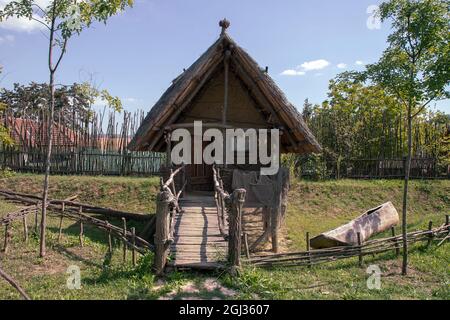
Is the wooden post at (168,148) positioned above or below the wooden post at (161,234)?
above

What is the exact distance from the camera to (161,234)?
18.1 feet

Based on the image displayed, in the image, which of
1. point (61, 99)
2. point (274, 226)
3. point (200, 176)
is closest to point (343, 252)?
point (274, 226)

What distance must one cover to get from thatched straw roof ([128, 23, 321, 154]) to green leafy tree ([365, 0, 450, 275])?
322 centimetres

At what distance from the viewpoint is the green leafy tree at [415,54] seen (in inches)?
266

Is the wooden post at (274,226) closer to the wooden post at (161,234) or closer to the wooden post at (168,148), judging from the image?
the wooden post at (168,148)

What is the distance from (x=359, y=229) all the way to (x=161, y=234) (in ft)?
21.9

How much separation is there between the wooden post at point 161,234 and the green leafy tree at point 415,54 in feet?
14.1

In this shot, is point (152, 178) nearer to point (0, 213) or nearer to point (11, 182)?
point (11, 182)

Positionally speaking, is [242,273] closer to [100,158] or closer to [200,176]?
[200,176]

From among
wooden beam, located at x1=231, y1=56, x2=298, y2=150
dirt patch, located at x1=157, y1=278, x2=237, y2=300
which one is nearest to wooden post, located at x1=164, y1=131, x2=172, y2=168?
wooden beam, located at x1=231, y1=56, x2=298, y2=150

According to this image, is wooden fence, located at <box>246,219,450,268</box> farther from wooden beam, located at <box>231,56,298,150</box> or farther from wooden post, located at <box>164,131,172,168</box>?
wooden post, located at <box>164,131,172,168</box>

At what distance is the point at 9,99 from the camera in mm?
31109

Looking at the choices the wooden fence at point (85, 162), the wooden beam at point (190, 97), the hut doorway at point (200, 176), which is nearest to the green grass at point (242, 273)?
the hut doorway at point (200, 176)

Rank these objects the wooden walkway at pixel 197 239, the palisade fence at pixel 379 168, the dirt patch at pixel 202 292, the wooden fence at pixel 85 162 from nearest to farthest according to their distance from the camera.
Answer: the dirt patch at pixel 202 292 → the wooden walkway at pixel 197 239 → the wooden fence at pixel 85 162 → the palisade fence at pixel 379 168
